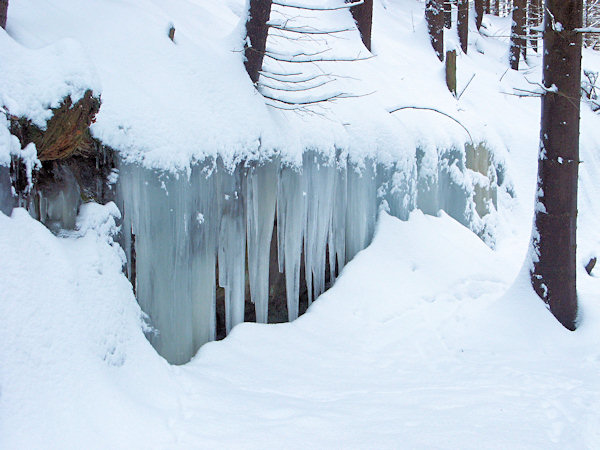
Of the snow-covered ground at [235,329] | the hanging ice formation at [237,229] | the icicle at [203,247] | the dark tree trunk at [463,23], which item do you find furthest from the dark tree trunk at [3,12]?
the dark tree trunk at [463,23]

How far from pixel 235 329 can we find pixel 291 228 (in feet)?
3.89

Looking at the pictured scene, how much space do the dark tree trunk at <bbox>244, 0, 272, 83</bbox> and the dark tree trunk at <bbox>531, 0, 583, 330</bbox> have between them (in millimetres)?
2476

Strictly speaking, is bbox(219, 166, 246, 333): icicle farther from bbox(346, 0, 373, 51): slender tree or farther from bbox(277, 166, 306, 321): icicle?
bbox(346, 0, 373, 51): slender tree

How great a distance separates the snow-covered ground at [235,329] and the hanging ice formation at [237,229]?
193 mm

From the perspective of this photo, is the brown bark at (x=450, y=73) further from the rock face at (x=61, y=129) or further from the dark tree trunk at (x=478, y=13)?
the dark tree trunk at (x=478, y=13)

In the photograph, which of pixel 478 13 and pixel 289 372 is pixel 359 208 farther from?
pixel 478 13

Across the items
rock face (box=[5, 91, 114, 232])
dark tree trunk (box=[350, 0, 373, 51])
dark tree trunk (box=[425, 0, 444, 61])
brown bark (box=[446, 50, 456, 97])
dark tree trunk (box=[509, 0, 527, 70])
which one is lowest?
rock face (box=[5, 91, 114, 232])

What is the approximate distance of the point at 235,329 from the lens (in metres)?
4.39

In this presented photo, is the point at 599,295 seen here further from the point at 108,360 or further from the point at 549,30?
the point at 108,360

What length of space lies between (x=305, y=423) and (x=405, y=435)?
517 millimetres

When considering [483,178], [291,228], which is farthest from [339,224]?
[483,178]

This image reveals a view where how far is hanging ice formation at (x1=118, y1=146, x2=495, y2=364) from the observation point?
3.88 metres

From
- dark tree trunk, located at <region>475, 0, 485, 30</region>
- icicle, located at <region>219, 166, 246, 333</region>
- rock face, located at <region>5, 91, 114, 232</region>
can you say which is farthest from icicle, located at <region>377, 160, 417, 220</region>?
dark tree trunk, located at <region>475, 0, 485, 30</region>

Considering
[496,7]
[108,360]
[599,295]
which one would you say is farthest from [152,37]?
[496,7]
